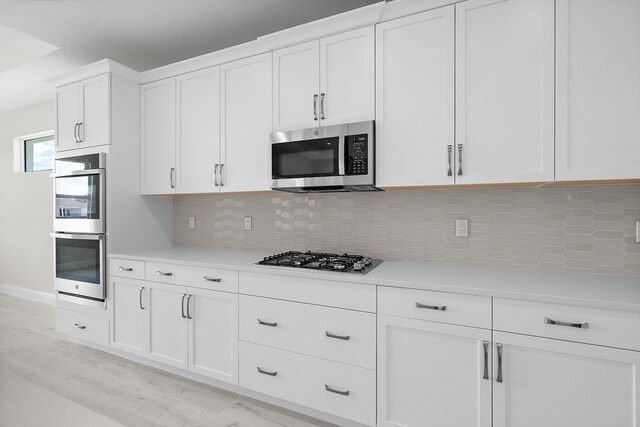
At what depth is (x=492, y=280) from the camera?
5.43 feet

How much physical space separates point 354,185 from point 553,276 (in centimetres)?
122

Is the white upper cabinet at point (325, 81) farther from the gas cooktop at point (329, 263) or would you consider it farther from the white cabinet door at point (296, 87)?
the gas cooktop at point (329, 263)

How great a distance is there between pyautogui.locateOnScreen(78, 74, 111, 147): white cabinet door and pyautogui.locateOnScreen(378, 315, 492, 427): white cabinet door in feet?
8.80

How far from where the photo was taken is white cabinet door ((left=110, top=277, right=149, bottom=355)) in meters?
2.47

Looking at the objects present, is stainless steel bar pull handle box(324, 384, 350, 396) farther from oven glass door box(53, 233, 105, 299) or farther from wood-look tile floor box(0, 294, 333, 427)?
oven glass door box(53, 233, 105, 299)

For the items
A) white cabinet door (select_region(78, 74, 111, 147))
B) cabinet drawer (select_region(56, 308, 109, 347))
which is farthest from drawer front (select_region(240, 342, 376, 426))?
white cabinet door (select_region(78, 74, 111, 147))

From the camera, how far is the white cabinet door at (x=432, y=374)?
4.89 ft

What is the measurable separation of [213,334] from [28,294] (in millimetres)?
4060

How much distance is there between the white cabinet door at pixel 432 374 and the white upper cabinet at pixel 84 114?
2729mm

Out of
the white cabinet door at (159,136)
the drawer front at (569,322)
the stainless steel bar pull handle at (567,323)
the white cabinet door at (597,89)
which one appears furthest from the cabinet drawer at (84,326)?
the white cabinet door at (597,89)

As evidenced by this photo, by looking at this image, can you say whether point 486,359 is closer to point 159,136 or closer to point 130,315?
point 130,315

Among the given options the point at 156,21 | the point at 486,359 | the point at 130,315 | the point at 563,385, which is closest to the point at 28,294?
the point at 130,315

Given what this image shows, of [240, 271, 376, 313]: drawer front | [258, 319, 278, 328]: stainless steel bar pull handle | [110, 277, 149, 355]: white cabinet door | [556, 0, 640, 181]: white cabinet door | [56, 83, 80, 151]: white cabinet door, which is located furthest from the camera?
[56, 83, 80, 151]: white cabinet door

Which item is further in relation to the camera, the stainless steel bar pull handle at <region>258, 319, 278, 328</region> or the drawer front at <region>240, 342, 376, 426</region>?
the stainless steel bar pull handle at <region>258, 319, 278, 328</region>
